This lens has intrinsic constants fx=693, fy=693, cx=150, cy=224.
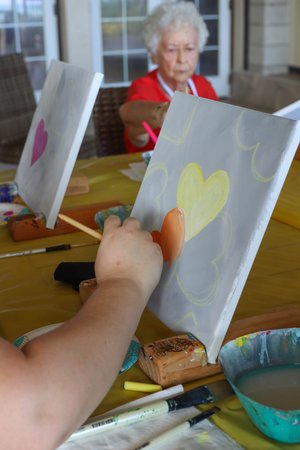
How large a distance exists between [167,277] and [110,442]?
30 centimetres

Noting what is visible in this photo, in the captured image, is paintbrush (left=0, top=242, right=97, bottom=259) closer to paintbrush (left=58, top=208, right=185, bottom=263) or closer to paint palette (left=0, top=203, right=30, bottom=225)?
paint palette (left=0, top=203, right=30, bottom=225)

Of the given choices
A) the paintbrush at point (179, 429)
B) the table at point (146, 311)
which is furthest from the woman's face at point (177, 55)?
the paintbrush at point (179, 429)

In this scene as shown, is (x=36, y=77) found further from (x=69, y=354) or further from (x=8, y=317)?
(x=69, y=354)

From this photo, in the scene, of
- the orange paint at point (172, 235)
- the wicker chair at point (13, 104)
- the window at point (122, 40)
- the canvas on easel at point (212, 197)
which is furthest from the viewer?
the window at point (122, 40)

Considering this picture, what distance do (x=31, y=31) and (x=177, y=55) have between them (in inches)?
108

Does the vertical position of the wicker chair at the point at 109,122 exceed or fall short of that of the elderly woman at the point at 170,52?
it falls short

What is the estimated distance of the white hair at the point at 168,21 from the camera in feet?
8.71

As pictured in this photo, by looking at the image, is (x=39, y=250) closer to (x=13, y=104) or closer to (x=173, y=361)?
(x=173, y=361)

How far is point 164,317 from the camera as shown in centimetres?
99

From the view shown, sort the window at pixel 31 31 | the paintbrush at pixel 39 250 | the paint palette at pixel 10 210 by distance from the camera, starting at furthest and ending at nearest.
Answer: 1. the window at pixel 31 31
2. the paint palette at pixel 10 210
3. the paintbrush at pixel 39 250

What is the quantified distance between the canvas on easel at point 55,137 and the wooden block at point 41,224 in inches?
0.7

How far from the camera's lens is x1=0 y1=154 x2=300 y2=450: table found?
0.81m

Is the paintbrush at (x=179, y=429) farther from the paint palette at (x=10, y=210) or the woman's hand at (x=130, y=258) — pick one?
the paint palette at (x=10, y=210)

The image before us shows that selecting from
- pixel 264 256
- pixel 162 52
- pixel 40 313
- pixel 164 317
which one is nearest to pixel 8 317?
pixel 40 313
